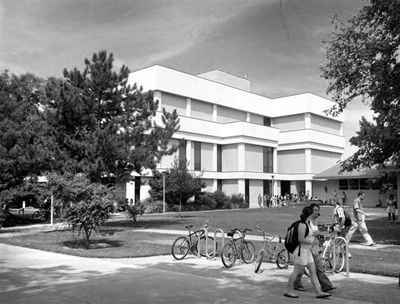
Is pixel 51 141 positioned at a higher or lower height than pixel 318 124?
lower

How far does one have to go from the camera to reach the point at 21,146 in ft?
82.4

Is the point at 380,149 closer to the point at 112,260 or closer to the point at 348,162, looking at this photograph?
the point at 348,162

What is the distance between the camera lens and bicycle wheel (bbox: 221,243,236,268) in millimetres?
10798

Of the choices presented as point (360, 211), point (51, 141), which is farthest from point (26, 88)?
point (360, 211)

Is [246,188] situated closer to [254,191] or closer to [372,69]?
[254,191]

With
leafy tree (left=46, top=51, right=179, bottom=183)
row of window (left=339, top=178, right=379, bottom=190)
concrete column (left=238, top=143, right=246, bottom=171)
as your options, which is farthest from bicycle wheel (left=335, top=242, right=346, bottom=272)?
row of window (left=339, top=178, right=379, bottom=190)

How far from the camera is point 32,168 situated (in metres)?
25.9

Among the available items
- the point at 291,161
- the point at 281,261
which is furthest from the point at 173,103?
the point at 281,261

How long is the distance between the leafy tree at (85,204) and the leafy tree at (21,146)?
730 cm

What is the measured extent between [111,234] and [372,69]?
13.1 meters

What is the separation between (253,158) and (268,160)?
4.00m

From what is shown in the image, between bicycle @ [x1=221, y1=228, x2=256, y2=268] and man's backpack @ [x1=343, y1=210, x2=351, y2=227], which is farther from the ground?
man's backpack @ [x1=343, y1=210, x2=351, y2=227]

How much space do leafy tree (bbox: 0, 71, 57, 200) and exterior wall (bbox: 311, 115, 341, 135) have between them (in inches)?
1938

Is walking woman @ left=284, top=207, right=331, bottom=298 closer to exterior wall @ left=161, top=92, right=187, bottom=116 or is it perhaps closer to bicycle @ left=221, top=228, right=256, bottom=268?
bicycle @ left=221, top=228, right=256, bottom=268
